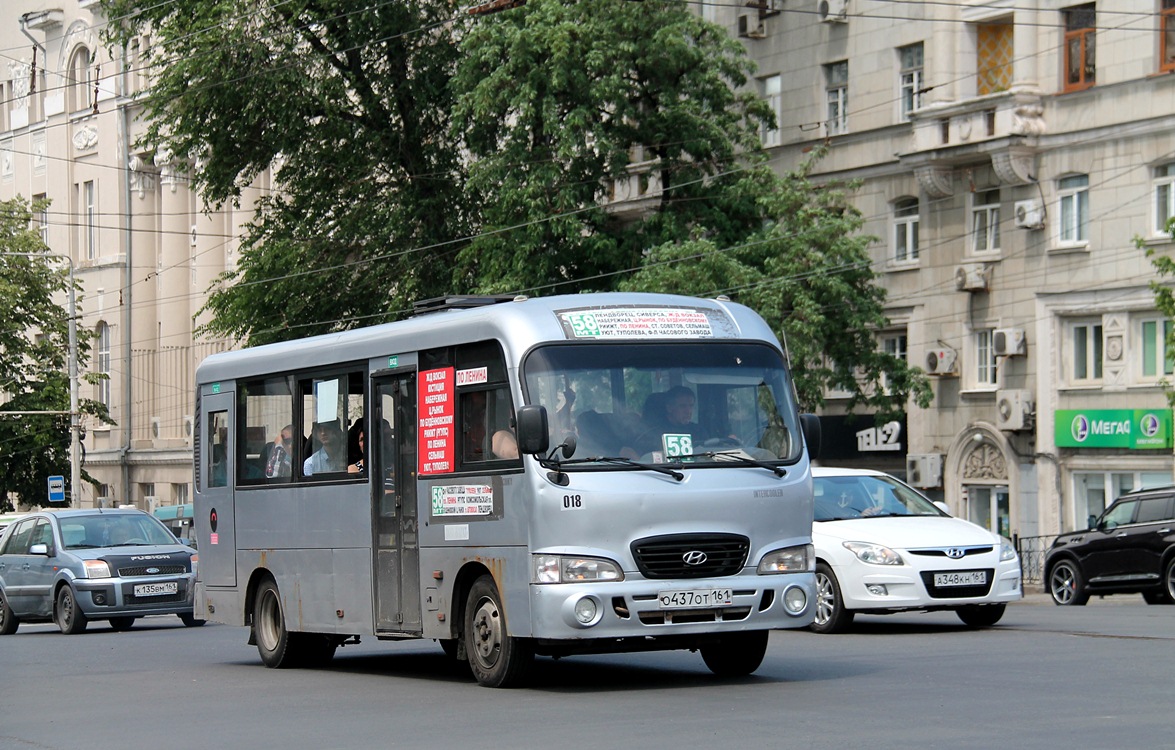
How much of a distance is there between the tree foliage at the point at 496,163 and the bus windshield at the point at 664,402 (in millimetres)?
19650

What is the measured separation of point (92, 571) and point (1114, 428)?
18925 mm

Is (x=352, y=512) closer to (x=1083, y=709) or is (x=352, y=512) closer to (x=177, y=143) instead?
(x=1083, y=709)

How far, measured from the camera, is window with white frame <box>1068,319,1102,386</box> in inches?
1446

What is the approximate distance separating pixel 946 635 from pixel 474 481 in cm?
607

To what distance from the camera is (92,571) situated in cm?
2553

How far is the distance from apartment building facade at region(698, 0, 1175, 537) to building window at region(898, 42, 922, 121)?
0.04 meters

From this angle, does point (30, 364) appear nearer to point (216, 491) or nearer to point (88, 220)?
point (88, 220)

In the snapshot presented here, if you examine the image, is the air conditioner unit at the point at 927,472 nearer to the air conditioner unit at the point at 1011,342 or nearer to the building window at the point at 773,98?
the air conditioner unit at the point at 1011,342

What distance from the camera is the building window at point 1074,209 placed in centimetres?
3650

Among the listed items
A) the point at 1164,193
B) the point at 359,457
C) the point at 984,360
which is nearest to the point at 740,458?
the point at 359,457

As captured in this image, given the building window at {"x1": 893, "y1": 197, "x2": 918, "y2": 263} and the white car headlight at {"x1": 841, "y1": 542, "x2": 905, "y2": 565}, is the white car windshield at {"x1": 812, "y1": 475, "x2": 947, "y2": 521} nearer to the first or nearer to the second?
the white car headlight at {"x1": 841, "y1": 542, "x2": 905, "y2": 565}

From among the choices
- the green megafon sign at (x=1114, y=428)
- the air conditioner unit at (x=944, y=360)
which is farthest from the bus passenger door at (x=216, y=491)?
the air conditioner unit at (x=944, y=360)

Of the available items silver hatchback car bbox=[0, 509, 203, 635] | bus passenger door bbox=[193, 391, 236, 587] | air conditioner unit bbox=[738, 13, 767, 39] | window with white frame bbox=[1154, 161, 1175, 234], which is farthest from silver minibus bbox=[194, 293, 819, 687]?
air conditioner unit bbox=[738, 13, 767, 39]

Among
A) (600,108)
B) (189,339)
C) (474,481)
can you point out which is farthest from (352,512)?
(189,339)
